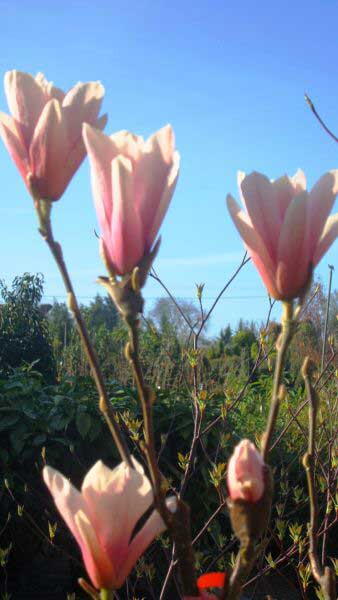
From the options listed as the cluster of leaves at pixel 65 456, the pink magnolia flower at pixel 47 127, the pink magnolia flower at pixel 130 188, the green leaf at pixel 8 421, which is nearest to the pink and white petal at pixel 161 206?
the pink magnolia flower at pixel 130 188

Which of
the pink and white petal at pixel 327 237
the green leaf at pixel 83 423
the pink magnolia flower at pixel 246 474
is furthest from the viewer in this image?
the green leaf at pixel 83 423

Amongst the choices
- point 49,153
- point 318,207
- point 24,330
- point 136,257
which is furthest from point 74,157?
point 24,330

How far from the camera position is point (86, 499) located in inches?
24.6

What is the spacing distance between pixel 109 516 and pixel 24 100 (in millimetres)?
406

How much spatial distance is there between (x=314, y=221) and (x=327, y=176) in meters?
0.05

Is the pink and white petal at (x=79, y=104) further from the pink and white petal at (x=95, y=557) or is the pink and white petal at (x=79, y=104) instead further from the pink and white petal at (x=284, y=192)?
the pink and white petal at (x=95, y=557)

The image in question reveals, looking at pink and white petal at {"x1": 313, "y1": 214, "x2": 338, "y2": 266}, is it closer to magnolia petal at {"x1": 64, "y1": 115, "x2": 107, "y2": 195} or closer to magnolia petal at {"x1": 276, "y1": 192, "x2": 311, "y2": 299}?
magnolia petal at {"x1": 276, "y1": 192, "x2": 311, "y2": 299}

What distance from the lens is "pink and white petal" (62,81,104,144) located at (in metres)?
0.69

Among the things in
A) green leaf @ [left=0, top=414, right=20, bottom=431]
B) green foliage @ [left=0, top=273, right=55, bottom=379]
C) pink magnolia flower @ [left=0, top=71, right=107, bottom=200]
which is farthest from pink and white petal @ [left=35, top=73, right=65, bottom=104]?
green foliage @ [left=0, top=273, right=55, bottom=379]

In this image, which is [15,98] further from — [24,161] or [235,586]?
[235,586]

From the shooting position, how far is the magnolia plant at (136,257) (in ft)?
1.98

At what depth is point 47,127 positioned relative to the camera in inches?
26.6

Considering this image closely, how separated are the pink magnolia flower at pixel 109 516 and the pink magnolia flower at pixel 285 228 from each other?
0.71 feet

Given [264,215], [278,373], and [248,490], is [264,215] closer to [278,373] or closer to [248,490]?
[278,373]
